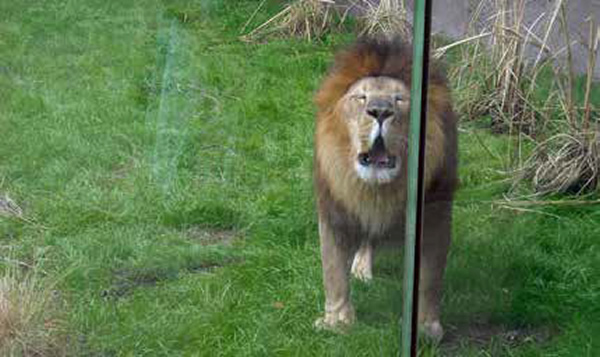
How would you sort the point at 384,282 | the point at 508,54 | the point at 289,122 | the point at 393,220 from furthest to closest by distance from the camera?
the point at 289,122, the point at 508,54, the point at 384,282, the point at 393,220

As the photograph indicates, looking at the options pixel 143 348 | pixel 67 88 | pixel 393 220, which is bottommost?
pixel 143 348

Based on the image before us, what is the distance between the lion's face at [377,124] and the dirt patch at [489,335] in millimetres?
308

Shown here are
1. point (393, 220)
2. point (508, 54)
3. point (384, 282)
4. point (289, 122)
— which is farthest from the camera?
point (289, 122)

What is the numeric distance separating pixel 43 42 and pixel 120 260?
549 millimetres

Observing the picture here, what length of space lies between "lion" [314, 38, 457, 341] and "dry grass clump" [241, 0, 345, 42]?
0.24 metres

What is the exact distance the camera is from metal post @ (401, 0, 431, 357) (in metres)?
1.48

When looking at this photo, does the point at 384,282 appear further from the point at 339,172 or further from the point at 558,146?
the point at 558,146

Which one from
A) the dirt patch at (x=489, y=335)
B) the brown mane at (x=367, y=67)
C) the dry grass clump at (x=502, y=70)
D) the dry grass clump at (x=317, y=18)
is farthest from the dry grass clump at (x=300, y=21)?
the dirt patch at (x=489, y=335)

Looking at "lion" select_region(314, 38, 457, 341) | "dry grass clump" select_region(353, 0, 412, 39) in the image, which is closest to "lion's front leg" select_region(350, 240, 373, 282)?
"lion" select_region(314, 38, 457, 341)

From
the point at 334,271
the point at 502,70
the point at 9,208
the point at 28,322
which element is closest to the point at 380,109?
the point at 334,271

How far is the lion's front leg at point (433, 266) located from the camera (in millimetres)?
1858

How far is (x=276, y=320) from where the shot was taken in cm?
208

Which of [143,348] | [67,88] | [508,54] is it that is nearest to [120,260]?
[143,348]

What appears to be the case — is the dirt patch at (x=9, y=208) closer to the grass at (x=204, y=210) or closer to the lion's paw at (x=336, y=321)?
the grass at (x=204, y=210)
